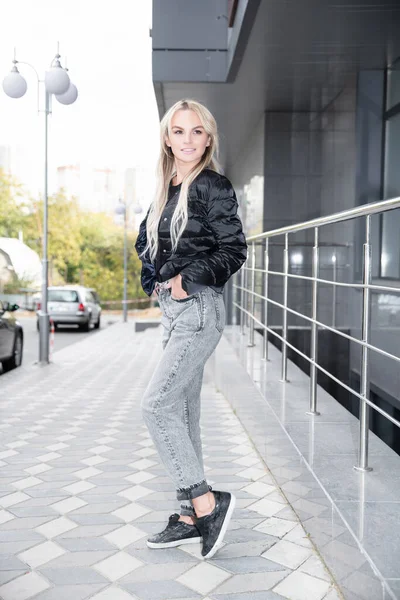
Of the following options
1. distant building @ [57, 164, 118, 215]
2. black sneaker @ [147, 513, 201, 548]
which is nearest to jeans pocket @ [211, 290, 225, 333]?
black sneaker @ [147, 513, 201, 548]

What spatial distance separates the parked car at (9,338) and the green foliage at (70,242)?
111ft

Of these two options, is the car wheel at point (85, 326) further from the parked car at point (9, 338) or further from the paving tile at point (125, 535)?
the paving tile at point (125, 535)

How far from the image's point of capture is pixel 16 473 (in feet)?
14.2

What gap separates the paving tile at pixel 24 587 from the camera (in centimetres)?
258

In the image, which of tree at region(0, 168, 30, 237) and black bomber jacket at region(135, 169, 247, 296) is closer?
black bomber jacket at region(135, 169, 247, 296)

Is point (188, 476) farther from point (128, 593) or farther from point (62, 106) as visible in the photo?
point (62, 106)

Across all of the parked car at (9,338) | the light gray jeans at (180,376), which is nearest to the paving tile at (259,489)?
the light gray jeans at (180,376)

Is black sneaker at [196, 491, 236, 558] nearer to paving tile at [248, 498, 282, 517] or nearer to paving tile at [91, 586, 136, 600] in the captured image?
paving tile at [91, 586, 136, 600]

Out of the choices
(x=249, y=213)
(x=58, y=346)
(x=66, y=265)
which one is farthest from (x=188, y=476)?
(x=66, y=265)

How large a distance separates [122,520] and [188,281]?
138 centimetres

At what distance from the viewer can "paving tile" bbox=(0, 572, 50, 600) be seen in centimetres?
258

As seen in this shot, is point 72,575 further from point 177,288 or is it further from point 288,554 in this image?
point 177,288

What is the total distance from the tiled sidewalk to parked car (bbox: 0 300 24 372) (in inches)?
169

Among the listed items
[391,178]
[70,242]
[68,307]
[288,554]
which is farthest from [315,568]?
[70,242]
